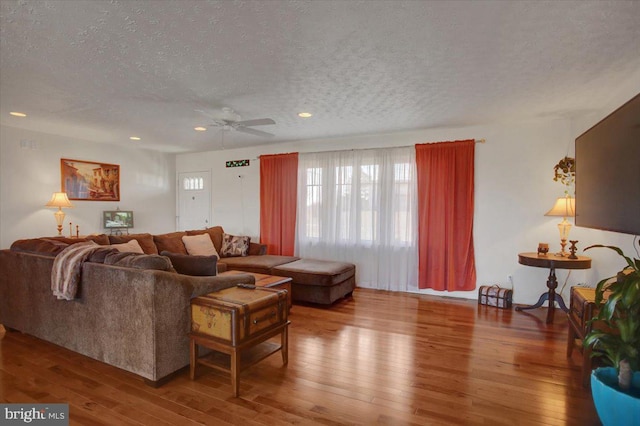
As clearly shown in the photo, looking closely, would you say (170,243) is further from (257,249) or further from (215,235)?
(257,249)

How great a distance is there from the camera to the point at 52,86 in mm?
3172

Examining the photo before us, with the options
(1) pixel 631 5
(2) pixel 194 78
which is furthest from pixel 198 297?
(1) pixel 631 5

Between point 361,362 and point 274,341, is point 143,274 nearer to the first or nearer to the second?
point 274,341

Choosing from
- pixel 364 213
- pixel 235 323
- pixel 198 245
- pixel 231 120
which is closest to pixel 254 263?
pixel 198 245

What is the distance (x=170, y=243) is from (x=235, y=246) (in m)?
1.05

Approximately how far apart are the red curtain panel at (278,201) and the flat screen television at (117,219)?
2555 millimetres

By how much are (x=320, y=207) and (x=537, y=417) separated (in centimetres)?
414

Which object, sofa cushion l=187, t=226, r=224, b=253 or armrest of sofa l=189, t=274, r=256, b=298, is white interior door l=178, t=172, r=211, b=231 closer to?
sofa cushion l=187, t=226, r=224, b=253

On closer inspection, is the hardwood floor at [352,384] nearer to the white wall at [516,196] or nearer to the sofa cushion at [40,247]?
the sofa cushion at [40,247]

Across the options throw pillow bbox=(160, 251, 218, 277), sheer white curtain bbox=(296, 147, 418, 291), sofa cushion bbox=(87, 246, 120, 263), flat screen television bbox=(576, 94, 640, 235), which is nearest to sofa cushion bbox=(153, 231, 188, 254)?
sheer white curtain bbox=(296, 147, 418, 291)

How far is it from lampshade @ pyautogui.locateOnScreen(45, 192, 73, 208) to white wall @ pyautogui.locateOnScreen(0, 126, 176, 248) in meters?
0.36

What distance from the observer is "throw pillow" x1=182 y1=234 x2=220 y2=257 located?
5.11 m

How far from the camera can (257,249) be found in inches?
223

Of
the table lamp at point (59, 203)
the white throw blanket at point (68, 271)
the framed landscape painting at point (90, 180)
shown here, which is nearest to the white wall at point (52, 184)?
the framed landscape painting at point (90, 180)
